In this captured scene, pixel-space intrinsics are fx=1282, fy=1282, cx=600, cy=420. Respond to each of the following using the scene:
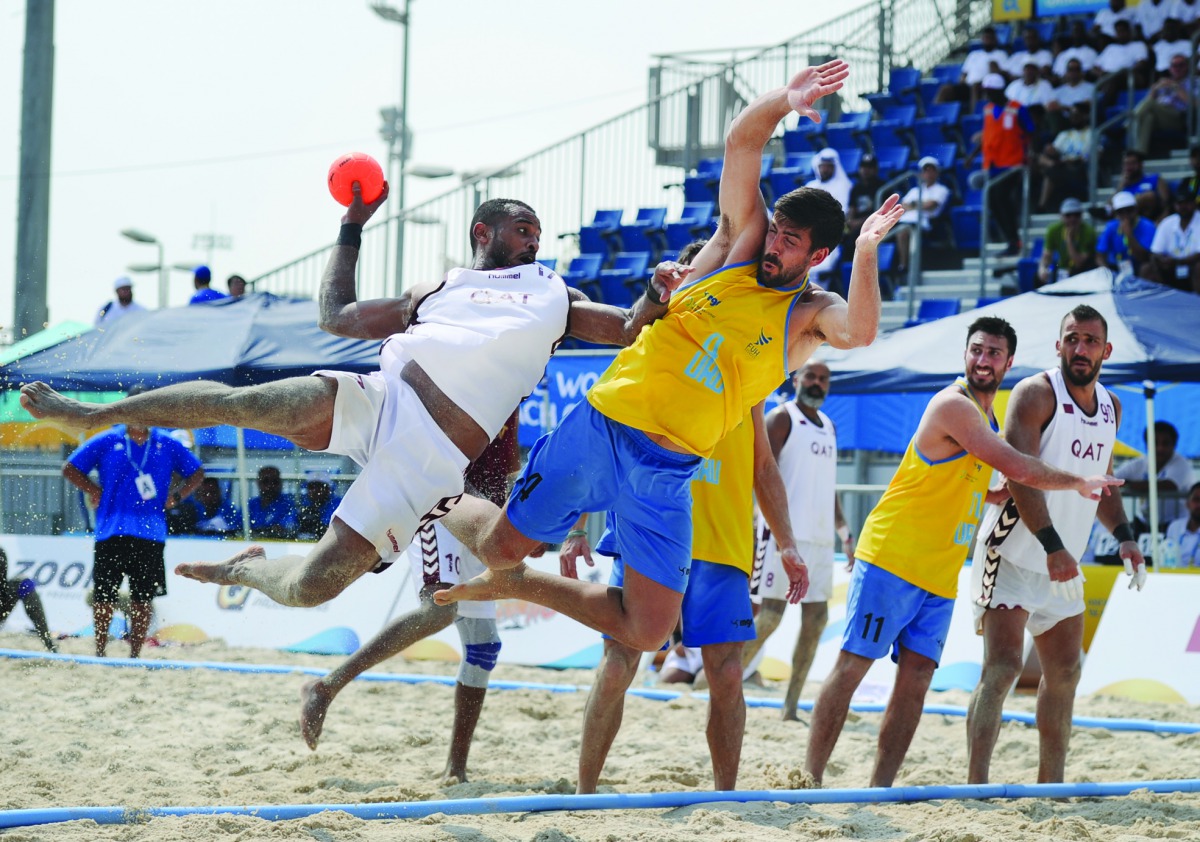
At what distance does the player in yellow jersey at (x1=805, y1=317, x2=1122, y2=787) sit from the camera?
483 cm

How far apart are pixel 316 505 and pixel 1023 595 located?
25.9 feet

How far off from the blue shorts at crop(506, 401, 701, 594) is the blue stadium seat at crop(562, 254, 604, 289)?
11773 millimetres

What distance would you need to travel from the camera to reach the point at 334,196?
4.53 metres

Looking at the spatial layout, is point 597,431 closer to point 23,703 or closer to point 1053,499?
point 1053,499

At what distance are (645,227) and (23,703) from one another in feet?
37.1

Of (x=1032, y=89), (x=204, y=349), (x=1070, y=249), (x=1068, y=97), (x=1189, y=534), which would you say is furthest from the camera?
(x=1032, y=89)

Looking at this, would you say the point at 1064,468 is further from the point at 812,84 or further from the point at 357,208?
the point at 357,208

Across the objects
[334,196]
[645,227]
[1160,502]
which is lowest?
[1160,502]

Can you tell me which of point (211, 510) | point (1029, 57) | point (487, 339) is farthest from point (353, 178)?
point (1029, 57)

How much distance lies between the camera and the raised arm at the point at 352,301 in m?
4.48

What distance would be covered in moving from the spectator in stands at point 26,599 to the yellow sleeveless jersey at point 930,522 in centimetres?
600

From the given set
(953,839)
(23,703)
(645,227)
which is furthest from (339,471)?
(953,839)

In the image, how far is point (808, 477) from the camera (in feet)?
24.6

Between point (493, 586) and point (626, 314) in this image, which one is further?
point (626, 314)
